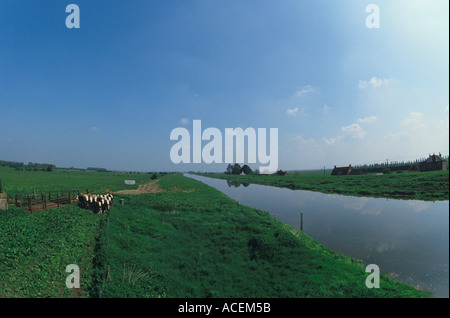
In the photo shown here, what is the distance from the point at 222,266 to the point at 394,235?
1462cm

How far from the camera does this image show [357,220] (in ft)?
58.7

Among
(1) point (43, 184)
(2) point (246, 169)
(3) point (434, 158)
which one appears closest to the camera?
(1) point (43, 184)

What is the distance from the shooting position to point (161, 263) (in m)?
8.25

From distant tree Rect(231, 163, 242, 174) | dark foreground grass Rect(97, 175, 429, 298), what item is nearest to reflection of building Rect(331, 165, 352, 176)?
distant tree Rect(231, 163, 242, 174)

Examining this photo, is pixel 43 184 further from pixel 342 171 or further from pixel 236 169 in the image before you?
pixel 236 169

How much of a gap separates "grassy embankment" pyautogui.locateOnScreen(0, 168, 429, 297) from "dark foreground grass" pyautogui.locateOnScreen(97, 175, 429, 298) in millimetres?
35

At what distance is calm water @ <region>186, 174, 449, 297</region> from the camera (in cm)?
929

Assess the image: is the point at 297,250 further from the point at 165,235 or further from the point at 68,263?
the point at 68,263

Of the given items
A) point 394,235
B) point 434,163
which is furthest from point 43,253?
point 434,163

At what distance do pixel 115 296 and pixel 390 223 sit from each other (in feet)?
73.1

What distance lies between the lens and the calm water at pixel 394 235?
9.29 m

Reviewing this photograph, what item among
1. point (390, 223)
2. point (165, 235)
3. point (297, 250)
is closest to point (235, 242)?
point (297, 250)

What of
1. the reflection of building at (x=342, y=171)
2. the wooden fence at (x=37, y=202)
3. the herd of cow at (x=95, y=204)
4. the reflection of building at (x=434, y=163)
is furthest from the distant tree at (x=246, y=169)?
the herd of cow at (x=95, y=204)
